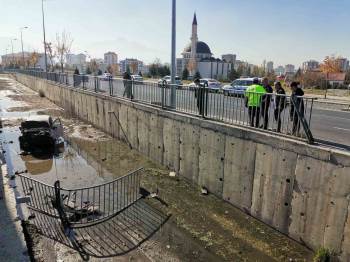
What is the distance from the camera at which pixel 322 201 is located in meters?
6.02

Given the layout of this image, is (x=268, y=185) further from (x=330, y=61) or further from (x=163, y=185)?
(x=330, y=61)

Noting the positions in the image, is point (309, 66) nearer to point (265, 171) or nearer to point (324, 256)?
point (265, 171)

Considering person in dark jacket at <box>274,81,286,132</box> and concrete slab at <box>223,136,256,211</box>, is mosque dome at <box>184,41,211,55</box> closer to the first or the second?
concrete slab at <box>223,136,256,211</box>

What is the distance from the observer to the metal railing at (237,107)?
677 cm

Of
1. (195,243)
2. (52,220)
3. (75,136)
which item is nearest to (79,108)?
(75,136)

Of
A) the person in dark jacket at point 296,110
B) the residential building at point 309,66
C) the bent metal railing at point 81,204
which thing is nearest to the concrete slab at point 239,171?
the person in dark jacket at point 296,110

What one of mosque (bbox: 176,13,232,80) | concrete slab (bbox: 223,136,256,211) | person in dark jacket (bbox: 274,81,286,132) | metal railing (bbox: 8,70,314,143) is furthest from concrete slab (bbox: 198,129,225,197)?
mosque (bbox: 176,13,232,80)

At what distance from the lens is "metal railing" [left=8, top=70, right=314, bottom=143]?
6.77 m

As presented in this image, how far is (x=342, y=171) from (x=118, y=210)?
212 inches

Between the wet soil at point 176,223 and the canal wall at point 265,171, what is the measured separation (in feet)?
1.32

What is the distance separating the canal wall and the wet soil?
1.32 ft

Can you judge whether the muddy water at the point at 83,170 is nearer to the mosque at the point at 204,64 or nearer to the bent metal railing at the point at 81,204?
the bent metal railing at the point at 81,204

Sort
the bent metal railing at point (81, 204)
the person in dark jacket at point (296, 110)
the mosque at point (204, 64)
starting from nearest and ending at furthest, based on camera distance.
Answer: the person in dark jacket at point (296, 110)
the bent metal railing at point (81, 204)
the mosque at point (204, 64)

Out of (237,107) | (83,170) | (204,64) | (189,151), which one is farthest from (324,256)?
(204,64)
